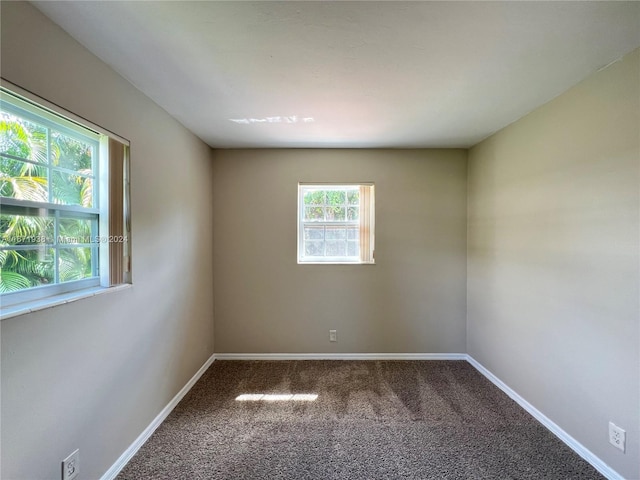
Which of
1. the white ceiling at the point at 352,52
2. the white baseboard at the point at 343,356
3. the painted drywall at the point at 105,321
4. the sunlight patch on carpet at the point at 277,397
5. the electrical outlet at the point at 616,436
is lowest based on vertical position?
the sunlight patch on carpet at the point at 277,397

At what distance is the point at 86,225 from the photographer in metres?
1.49

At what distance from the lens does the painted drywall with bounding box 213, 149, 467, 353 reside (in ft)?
10.0

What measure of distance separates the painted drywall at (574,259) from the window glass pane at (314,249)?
5.85ft

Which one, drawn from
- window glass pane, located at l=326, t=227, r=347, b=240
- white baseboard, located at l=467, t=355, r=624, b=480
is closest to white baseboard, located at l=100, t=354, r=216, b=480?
window glass pane, located at l=326, t=227, r=347, b=240

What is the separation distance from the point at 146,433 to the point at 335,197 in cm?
268

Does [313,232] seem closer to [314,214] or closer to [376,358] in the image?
[314,214]

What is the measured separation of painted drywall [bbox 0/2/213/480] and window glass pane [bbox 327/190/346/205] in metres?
1.46

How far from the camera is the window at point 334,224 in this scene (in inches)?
125

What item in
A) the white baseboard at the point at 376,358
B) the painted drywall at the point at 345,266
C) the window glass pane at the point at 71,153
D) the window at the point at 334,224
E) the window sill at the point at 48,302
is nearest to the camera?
the window sill at the point at 48,302

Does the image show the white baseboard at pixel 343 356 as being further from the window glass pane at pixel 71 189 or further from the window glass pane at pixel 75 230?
the window glass pane at pixel 71 189

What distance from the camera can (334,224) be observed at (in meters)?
3.20

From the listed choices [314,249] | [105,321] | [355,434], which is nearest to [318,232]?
[314,249]

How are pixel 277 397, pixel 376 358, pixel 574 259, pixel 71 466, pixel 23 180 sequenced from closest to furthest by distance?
pixel 23 180
pixel 71 466
pixel 574 259
pixel 277 397
pixel 376 358

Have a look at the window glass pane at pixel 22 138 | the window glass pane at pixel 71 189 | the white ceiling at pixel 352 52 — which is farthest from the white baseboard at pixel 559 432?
the window glass pane at pixel 22 138
